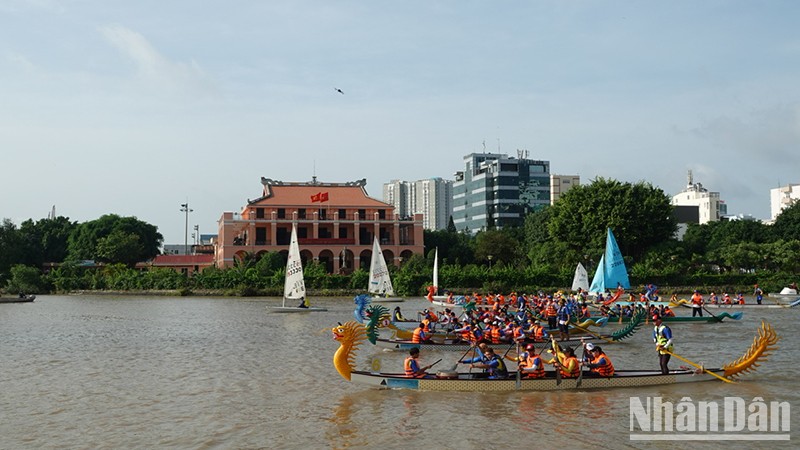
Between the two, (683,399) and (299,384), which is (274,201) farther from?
(683,399)

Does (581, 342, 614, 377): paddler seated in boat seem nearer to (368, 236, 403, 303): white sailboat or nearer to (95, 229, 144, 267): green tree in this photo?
(368, 236, 403, 303): white sailboat

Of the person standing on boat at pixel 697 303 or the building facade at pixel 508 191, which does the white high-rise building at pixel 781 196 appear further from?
the person standing on boat at pixel 697 303

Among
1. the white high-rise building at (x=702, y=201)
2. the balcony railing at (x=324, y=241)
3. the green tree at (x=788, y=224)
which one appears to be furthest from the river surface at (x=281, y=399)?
the white high-rise building at (x=702, y=201)

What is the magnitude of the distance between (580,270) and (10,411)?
4353cm

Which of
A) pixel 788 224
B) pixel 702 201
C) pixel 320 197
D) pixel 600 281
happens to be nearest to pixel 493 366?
pixel 600 281

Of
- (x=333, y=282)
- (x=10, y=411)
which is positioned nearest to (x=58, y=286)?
(x=333, y=282)

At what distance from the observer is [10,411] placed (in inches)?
703

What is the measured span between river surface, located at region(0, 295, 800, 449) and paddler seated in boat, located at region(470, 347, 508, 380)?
19.8 inches

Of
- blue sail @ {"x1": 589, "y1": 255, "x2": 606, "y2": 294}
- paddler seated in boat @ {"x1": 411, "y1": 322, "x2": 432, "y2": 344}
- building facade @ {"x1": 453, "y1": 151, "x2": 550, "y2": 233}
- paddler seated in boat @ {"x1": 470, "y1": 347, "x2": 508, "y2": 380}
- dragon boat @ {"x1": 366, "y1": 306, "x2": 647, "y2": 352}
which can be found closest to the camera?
paddler seated in boat @ {"x1": 470, "y1": 347, "x2": 508, "y2": 380}

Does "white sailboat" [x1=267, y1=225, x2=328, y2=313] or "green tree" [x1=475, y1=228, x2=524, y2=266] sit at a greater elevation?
"green tree" [x1=475, y1=228, x2=524, y2=266]

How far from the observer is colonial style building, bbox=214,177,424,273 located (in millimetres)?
82250

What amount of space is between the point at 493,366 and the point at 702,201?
459 feet

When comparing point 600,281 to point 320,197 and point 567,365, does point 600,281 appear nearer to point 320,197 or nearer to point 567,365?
point 567,365

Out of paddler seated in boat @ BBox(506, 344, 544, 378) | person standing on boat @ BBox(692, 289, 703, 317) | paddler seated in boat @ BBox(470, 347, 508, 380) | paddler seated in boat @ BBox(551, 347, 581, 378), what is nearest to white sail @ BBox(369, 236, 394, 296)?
person standing on boat @ BBox(692, 289, 703, 317)
